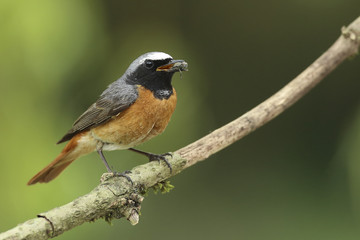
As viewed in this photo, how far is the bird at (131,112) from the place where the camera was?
3842mm

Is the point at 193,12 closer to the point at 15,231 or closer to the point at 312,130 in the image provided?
the point at 312,130

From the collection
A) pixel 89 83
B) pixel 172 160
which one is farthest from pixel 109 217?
pixel 89 83

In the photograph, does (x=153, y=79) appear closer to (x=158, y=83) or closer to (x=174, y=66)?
(x=158, y=83)

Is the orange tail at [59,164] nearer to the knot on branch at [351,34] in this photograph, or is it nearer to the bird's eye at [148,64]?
the bird's eye at [148,64]

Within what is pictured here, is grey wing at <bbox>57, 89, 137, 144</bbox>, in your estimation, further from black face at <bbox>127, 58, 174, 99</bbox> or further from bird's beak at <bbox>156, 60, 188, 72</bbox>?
bird's beak at <bbox>156, 60, 188, 72</bbox>

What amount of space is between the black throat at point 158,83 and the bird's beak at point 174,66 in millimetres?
56

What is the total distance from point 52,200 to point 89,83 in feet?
3.44

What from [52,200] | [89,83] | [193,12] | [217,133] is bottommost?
[52,200]

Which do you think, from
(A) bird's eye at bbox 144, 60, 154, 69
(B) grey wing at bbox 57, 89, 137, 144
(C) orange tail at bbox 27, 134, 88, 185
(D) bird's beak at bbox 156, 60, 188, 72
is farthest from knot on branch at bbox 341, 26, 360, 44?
(C) orange tail at bbox 27, 134, 88, 185

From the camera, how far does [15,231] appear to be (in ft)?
9.05

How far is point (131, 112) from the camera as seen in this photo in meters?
3.87

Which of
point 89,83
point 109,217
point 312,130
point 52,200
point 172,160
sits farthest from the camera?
point 312,130

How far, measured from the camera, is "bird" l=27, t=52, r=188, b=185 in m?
3.84

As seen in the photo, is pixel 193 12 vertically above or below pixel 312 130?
above
